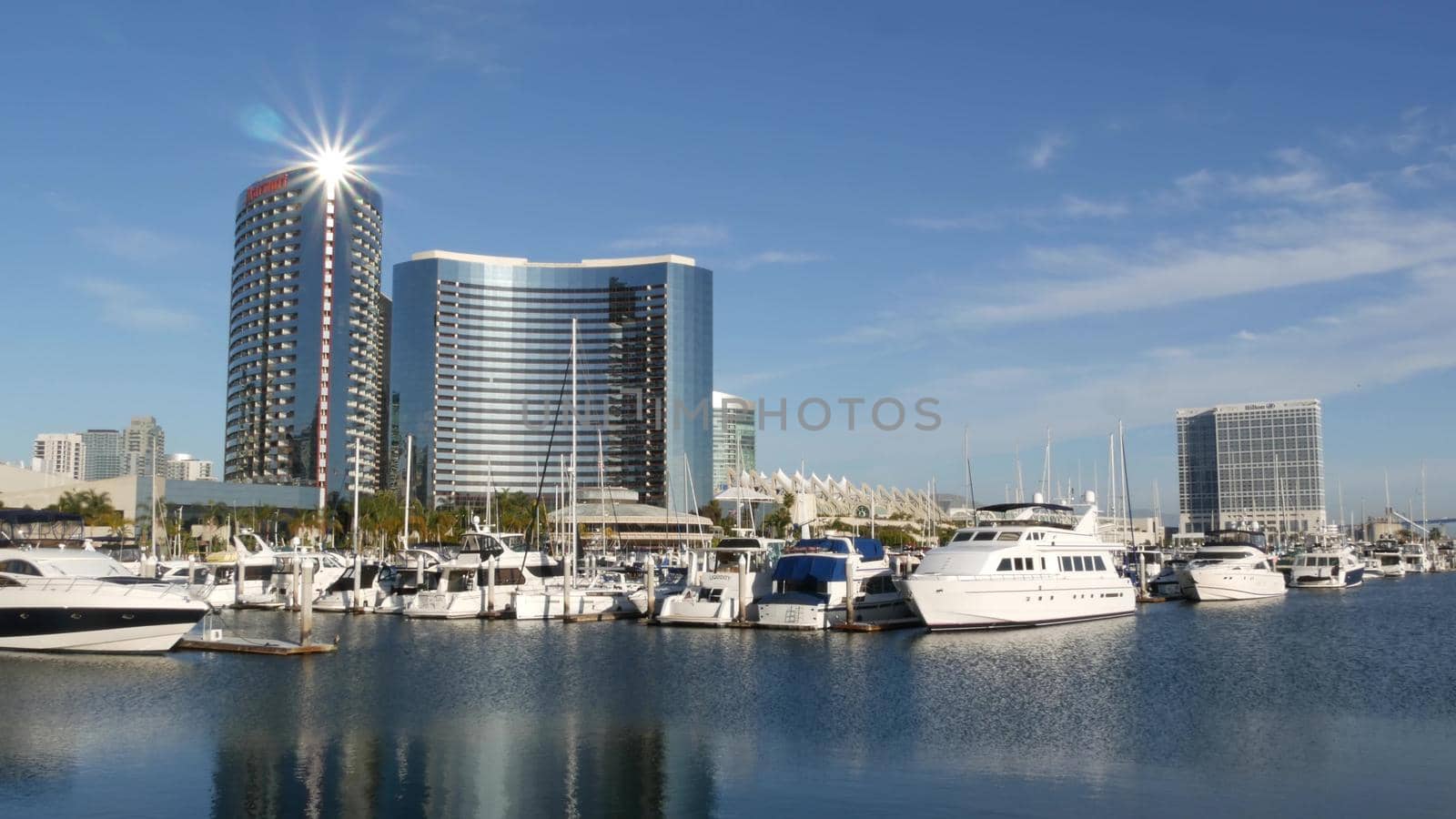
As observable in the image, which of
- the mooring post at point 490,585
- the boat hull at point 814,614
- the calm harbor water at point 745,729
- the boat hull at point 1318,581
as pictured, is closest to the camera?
the calm harbor water at point 745,729

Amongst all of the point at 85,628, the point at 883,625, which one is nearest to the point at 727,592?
the point at 883,625

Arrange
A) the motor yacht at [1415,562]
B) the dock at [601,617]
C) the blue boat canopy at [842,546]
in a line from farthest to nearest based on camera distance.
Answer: the motor yacht at [1415,562] → the dock at [601,617] → the blue boat canopy at [842,546]

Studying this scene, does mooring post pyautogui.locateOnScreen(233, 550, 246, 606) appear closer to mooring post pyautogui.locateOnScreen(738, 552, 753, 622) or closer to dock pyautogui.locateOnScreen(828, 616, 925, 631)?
mooring post pyautogui.locateOnScreen(738, 552, 753, 622)

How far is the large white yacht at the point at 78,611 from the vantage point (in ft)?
152

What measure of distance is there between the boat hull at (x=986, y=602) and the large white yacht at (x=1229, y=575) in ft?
85.8

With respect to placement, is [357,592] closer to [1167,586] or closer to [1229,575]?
[1229,575]

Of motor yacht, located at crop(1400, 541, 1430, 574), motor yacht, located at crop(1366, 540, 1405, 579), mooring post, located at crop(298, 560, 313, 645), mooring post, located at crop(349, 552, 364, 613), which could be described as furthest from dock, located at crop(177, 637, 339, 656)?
motor yacht, located at crop(1400, 541, 1430, 574)

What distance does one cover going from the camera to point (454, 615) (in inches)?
2692

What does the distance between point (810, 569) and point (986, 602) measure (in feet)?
33.1

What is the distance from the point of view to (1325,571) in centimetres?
10575

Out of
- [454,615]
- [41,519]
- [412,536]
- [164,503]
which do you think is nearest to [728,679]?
[454,615]

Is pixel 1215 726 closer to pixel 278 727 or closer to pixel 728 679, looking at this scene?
pixel 728 679

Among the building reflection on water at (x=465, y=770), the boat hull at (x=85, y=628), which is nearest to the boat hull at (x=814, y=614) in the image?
the building reflection on water at (x=465, y=770)

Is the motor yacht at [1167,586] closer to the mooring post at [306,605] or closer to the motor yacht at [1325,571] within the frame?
the motor yacht at [1325,571]
